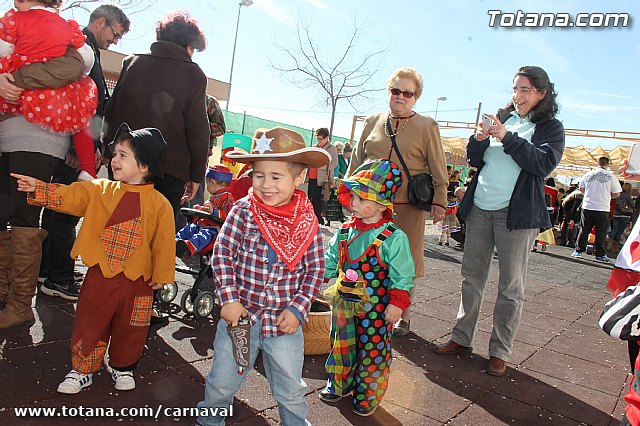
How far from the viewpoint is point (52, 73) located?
10.9ft

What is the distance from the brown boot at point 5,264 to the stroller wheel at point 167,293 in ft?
3.60

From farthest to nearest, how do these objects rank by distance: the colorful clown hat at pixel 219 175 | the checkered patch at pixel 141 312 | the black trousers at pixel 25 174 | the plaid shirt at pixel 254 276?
the colorful clown hat at pixel 219 175, the black trousers at pixel 25 174, the checkered patch at pixel 141 312, the plaid shirt at pixel 254 276

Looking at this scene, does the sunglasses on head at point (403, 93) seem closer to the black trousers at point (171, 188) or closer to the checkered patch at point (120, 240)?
the black trousers at point (171, 188)

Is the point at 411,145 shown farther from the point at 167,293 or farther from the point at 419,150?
the point at 167,293

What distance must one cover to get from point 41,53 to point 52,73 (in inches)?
5.4

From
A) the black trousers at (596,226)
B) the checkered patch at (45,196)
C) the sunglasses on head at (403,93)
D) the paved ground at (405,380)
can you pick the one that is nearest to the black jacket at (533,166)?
the sunglasses on head at (403,93)

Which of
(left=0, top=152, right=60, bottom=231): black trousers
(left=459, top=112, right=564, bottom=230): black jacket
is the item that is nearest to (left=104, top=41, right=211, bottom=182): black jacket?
(left=0, top=152, right=60, bottom=231): black trousers

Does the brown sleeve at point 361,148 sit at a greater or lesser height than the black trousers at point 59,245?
greater

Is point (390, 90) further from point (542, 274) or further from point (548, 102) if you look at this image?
point (542, 274)

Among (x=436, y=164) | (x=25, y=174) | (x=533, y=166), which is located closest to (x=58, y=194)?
(x=25, y=174)

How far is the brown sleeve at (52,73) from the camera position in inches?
129

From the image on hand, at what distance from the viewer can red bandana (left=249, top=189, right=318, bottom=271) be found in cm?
242

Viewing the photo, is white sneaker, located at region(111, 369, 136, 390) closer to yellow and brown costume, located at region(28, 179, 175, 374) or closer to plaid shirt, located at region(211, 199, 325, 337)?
yellow and brown costume, located at region(28, 179, 175, 374)

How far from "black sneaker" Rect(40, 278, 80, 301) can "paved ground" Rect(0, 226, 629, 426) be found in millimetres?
51
